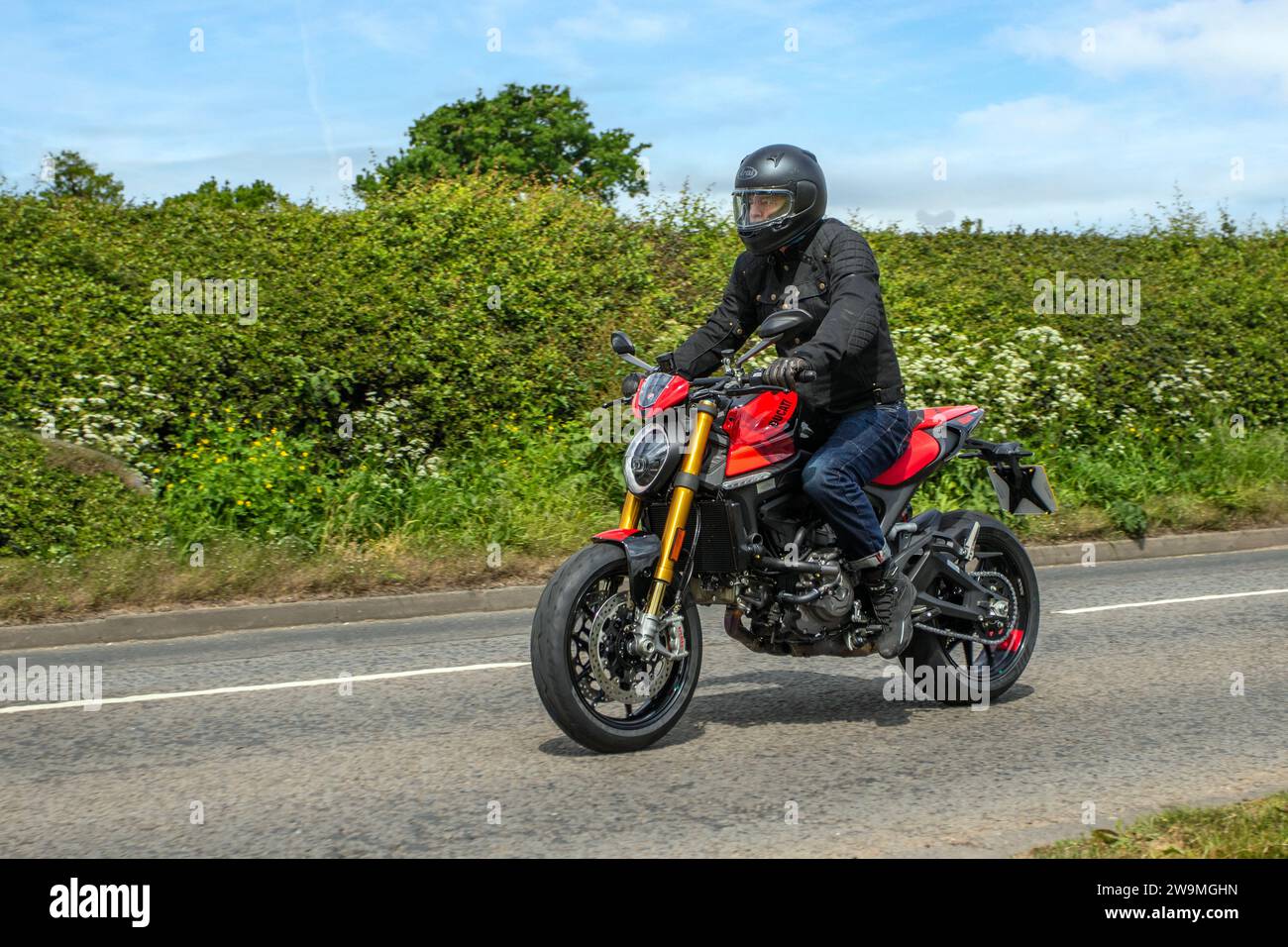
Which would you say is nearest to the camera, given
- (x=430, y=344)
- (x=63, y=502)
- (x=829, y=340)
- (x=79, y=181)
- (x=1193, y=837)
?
(x=1193, y=837)

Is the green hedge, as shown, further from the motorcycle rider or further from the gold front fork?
the gold front fork

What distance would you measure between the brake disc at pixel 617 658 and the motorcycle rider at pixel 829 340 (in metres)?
0.99

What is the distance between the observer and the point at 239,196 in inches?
890

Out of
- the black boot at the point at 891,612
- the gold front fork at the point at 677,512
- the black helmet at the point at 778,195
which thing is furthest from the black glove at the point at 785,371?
the black boot at the point at 891,612

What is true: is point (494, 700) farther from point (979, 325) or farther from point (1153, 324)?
point (1153, 324)

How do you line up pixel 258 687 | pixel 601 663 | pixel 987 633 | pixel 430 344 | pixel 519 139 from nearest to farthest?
1. pixel 601 663
2. pixel 987 633
3. pixel 258 687
4. pixel 430 344
5. pixel 519 139

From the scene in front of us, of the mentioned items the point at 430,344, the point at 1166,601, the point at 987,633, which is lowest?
the point at 1166,601

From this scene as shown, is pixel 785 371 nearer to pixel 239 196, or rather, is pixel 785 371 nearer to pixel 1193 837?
pixel 1193 837

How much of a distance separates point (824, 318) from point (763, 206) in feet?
1.87

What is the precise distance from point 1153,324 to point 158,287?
447 inches

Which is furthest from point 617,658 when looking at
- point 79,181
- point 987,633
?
point 79,181

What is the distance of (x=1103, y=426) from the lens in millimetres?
15227

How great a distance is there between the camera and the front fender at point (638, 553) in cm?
548

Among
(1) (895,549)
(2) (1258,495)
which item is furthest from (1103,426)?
(1) (895,549)
